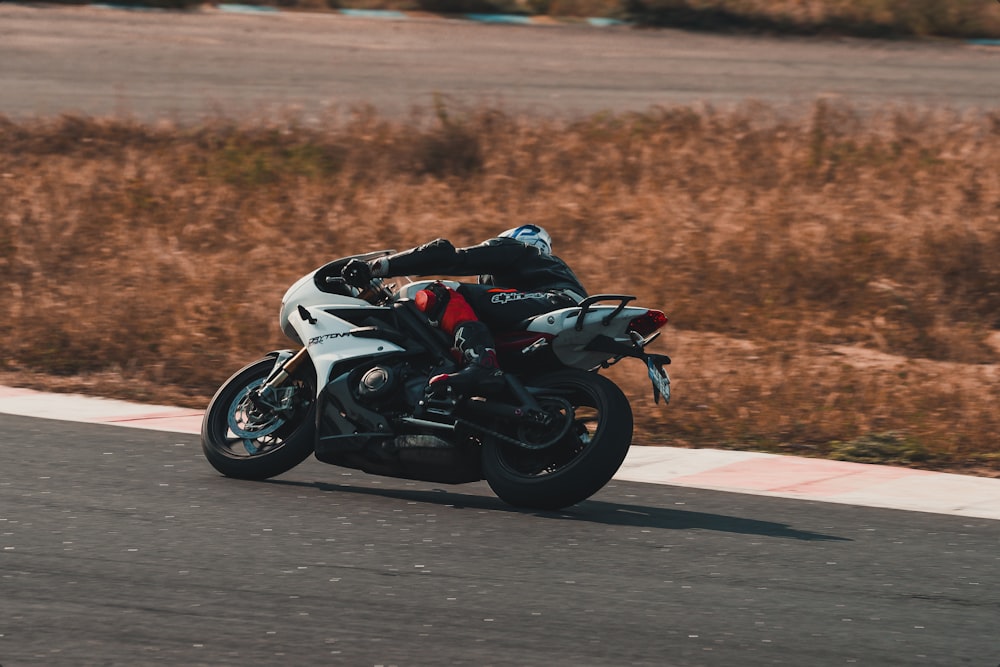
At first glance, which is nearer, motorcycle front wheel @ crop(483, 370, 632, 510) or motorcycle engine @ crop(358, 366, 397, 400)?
motorcycle front wheel @ crop(483, 370, 632, 510)

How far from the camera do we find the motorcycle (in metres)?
7.52

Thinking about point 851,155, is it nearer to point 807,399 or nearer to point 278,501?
point 807,399

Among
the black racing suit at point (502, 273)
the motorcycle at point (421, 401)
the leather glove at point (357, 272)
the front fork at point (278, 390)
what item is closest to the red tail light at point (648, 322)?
the motorcycle at point (421, 401)

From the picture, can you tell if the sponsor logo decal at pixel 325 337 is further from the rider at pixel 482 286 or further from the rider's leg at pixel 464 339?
the rider's leg at pixel 464 339

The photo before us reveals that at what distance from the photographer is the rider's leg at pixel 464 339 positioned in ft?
25.1

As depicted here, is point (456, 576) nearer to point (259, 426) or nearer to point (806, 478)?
point (259, 426)

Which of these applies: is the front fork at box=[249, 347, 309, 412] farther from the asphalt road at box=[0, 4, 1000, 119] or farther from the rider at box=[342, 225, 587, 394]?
the asphalt road at box=[0, 4, 1000, 119]

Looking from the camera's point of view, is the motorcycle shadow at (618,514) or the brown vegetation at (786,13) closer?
the motorcycle shadow at (618,514)

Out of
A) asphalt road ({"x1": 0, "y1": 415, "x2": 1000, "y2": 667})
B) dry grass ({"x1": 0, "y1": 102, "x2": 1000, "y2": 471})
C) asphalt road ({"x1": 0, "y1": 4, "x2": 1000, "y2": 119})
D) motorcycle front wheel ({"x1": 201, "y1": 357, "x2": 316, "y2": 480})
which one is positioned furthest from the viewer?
asphalt road ({"x1": 0, "y1": 4, "x2": 1000, "y2": 119})

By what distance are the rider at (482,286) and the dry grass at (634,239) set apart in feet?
7.34

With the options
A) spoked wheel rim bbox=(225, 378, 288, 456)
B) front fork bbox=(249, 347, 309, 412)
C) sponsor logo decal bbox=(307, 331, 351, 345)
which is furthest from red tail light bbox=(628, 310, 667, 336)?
spoked wheel rim bbox=(225, 378, 288, 456)

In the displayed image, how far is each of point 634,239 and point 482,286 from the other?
7092 millimetres

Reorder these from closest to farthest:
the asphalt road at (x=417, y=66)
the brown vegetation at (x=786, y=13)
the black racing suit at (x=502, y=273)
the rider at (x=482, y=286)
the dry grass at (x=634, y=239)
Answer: the rider at (x=482, y=286), the black racing suit at (x=502, y=273), the dry grass at (x=634, y=239), the asphalt road at (x=417, y=66), the brown vegetation at (x=786, y=13)

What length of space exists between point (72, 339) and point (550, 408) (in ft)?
20.0
